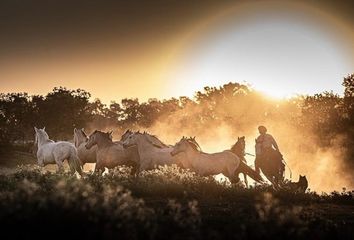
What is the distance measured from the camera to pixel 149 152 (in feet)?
77.5

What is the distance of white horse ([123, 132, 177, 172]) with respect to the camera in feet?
76.9

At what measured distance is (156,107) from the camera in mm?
128625

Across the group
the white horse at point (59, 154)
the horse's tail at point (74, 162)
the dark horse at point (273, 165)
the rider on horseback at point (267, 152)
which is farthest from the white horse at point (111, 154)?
the dark horse at point (273, 165)

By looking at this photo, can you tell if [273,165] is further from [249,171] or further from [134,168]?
[134,168]

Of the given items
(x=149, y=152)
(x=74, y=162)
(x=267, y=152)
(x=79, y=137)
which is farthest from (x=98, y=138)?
(x=267, y=152)

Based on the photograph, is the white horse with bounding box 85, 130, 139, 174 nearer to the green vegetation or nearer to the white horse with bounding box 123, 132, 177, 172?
the white horse with bounding box 123, 132, 177, 172

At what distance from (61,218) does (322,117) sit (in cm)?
4683

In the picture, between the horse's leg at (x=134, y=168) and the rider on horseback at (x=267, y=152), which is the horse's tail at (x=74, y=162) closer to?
the horse's leg at (x=134, y=168)

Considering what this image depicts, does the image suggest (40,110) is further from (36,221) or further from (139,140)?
(36,221)

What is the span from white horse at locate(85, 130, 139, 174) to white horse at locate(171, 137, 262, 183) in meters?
2.82

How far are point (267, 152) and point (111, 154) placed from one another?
7.39 metres

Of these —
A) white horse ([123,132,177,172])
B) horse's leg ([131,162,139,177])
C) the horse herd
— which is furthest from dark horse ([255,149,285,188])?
horse's leg ([131,162,139,177])

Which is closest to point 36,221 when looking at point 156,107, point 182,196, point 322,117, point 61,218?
point 61,218

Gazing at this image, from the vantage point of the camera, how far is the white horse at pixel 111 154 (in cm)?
2384
